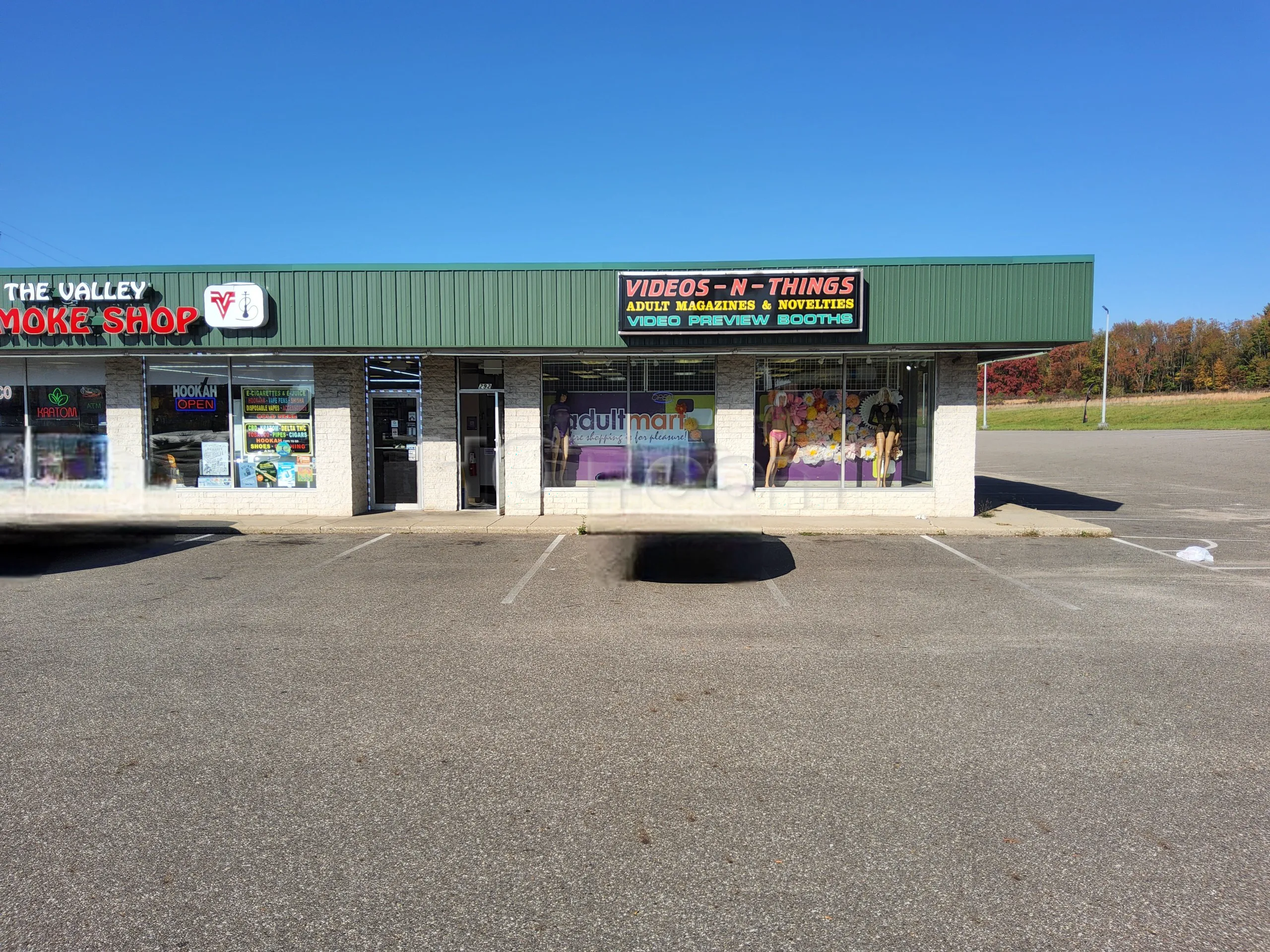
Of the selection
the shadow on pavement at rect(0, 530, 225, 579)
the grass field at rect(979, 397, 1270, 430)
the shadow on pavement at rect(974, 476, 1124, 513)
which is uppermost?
the grass field at rect(979, 397, 1270, 430)

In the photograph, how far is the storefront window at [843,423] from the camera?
1446 cm

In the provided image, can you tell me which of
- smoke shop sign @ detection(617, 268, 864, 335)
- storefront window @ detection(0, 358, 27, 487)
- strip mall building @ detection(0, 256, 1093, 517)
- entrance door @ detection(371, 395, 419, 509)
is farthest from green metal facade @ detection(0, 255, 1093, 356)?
entrance door @ detection(371, 395, 419, 509)

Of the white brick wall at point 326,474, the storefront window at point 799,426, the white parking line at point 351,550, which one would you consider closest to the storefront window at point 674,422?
the storefront window at point 799,426

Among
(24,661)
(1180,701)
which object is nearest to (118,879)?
(24,661)

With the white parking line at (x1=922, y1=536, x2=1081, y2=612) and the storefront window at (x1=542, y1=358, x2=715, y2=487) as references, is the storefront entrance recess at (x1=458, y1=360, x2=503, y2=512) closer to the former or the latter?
the storefront window at (x1=542, y1=358, x2=715, y2=487)

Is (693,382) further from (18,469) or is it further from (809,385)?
(18,469)

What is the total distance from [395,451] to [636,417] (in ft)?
15.4

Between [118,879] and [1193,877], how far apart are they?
429cm

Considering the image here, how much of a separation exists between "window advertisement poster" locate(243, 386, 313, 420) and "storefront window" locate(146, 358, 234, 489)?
0.40 m

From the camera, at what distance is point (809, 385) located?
14.5m

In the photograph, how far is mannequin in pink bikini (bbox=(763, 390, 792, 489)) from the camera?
47.9 feet

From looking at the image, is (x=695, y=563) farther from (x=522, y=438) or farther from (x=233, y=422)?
(x=233, y=422)

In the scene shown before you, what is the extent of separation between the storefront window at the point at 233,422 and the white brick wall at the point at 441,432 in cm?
204

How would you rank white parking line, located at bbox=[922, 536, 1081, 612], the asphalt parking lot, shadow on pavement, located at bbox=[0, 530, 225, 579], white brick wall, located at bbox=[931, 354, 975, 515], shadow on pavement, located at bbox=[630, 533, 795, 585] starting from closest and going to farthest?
1. the asphalt parking lot
2. white parking line, located at bbox=[922, 536, 1081, 612]
3. shadow on pavement, located at bbox=[630, 533, 795, 585]
4. shadow on pavement, located at bbox=[0, 530, 225, 579]
5. white brick wall, located at bbox=[931, 354, 975, 515]
